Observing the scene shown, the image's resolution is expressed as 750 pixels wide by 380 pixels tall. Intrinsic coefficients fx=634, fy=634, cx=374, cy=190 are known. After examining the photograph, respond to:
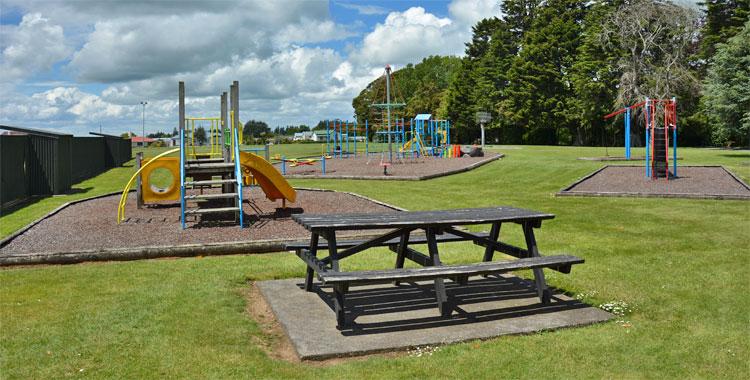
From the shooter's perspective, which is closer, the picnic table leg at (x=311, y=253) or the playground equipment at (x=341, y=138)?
the picnic table leg at (x=311, y=253)

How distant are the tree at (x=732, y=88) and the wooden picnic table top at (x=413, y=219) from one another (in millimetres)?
27649

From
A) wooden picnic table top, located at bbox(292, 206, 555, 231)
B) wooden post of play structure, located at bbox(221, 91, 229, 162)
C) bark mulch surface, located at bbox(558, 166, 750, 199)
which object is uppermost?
wooden post of play structure, located at bbox(221, 91, 229, 162)

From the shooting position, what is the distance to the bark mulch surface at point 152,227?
980 centimetres

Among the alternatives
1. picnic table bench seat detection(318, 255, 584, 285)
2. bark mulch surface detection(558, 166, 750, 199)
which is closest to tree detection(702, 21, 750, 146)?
bark mulch surface detection(558, 166, 750, 199)

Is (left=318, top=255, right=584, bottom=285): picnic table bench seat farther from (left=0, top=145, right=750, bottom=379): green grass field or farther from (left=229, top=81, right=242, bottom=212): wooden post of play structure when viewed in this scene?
(left=229, top=81, right=242, bottom=212): wooden post of play structure

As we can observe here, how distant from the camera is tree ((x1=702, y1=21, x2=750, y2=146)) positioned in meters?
29.8

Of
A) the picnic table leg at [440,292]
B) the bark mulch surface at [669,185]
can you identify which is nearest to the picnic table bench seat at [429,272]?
the picnic table leg at [440,292]

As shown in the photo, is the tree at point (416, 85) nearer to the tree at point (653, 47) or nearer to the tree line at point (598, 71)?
the tree line at point (598, 71)

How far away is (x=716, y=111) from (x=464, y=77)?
41.3 meters

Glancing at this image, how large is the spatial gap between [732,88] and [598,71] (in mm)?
20634

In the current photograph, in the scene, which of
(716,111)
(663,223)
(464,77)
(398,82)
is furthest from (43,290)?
(398,82)

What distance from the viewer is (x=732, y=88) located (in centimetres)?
2986

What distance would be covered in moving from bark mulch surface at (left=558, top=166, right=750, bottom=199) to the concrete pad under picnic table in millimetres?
10066

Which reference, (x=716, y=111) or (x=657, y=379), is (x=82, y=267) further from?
(x=716, y=111)
